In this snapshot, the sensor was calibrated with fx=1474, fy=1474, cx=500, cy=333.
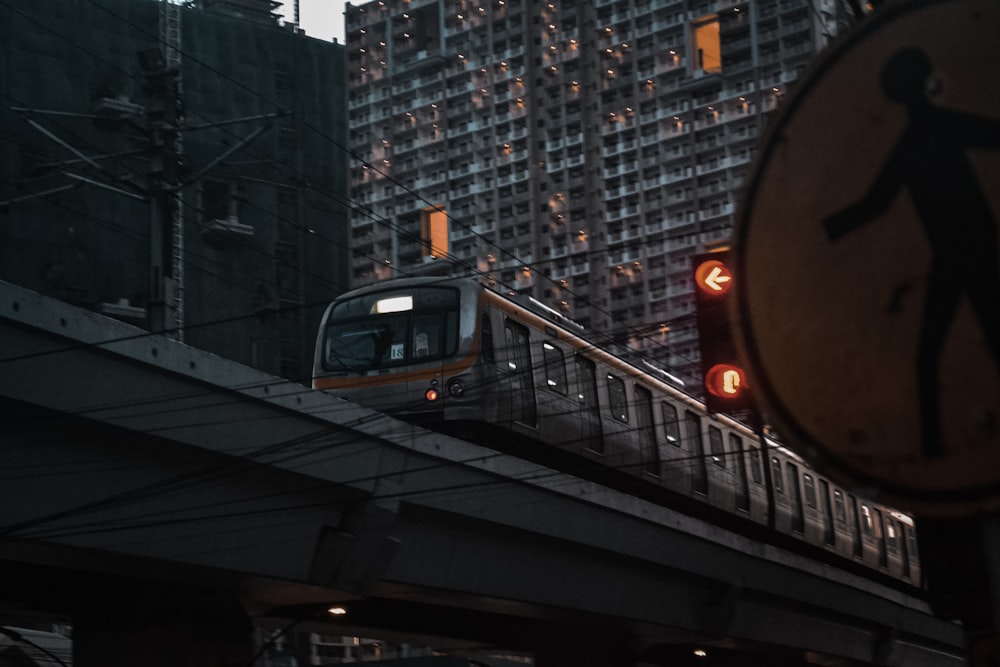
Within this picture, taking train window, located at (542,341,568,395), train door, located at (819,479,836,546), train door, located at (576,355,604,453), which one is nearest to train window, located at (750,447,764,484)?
train door, located at (819,479,836,546)

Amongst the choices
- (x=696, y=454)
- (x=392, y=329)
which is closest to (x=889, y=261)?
(x=392, y=329)

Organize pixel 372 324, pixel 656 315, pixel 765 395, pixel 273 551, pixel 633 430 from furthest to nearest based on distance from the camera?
→ pixel 656 315
pixel 633 430
pixel 372 324
pixel 273 551
pixel 765 395

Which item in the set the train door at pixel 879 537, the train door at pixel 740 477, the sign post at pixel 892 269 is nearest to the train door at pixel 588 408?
the train door at pixel 740 477

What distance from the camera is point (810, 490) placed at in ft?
112

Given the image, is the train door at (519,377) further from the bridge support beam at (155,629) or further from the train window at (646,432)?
the bridge support beam at (155,629)

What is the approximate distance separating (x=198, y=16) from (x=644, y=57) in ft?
185

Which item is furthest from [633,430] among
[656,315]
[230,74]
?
[656,315]

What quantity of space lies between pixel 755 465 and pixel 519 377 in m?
9.95

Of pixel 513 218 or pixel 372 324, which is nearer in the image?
pixel 372 324

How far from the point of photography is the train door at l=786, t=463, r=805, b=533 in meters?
32.7

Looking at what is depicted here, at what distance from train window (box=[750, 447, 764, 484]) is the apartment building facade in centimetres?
6388

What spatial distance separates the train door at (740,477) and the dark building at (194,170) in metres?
17.8

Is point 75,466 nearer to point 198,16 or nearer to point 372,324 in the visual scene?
point 372,324

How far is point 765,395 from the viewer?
2400 mm
